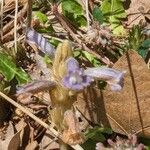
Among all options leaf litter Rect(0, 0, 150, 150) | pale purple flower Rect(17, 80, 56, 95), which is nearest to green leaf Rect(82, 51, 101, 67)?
leaf litter Rect(0, 0, 150, 150)

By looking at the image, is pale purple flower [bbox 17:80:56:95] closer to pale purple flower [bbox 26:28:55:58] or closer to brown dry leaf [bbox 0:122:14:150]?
pale purple flower [bbox 26:28:55:58]

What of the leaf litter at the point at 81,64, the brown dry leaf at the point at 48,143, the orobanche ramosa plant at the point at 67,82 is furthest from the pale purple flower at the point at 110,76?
the brown dry leaf at the point at 48,143

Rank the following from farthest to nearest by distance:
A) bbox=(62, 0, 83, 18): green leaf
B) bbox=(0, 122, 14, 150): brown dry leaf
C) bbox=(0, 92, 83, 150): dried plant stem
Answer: bbox=(62, 0, 83, 18): green leaf
bbox=(0, 122, 14, 150): brown dry leaf
bbox=(0, 92, 83, 150): dried plant stem

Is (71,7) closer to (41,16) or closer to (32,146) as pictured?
(41,16)

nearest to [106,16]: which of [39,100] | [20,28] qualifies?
[20,28]

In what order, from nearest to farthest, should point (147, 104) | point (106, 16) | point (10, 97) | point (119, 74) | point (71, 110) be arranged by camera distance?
point (119, 74)
point (71, 110)
point (147, 104)
point (10, 97)
point (106, 16)

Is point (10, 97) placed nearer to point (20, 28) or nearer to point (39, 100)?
point (39, 100)

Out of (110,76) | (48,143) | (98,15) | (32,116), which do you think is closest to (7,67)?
(32,116)
